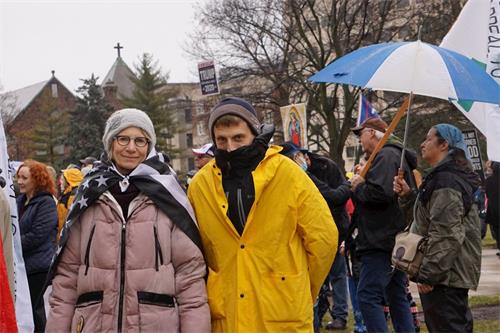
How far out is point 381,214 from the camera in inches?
258

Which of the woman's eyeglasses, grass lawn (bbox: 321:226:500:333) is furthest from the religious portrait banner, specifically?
the woman's eyeglasses

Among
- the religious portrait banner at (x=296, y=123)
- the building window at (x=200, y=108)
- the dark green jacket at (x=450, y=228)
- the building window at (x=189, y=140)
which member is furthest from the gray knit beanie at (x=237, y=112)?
the building window at (x=189, y=140)

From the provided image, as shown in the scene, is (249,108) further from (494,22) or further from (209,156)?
(209,156)

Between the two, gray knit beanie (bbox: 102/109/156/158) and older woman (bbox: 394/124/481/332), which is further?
older woman (bbox: 394/124/481/332)

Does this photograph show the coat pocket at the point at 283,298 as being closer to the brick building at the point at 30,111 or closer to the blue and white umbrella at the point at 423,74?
the blue and white umbrella at the point at 423,74

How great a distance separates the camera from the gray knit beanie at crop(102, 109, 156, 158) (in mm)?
4094

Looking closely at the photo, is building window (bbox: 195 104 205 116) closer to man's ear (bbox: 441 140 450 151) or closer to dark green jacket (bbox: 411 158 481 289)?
man's ear (bbox: 441 140 450 151)

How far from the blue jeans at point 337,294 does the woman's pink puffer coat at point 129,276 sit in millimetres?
4716

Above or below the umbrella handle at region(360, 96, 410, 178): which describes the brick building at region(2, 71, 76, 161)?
above

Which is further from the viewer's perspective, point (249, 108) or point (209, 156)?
point (209, 156)

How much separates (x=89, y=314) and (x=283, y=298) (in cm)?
99

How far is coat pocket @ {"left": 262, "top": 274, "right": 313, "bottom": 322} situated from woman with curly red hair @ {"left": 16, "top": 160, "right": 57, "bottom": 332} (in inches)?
175

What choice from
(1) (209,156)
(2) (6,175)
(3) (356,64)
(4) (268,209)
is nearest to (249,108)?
(4) (268,209)

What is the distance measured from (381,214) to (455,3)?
79.8ft
